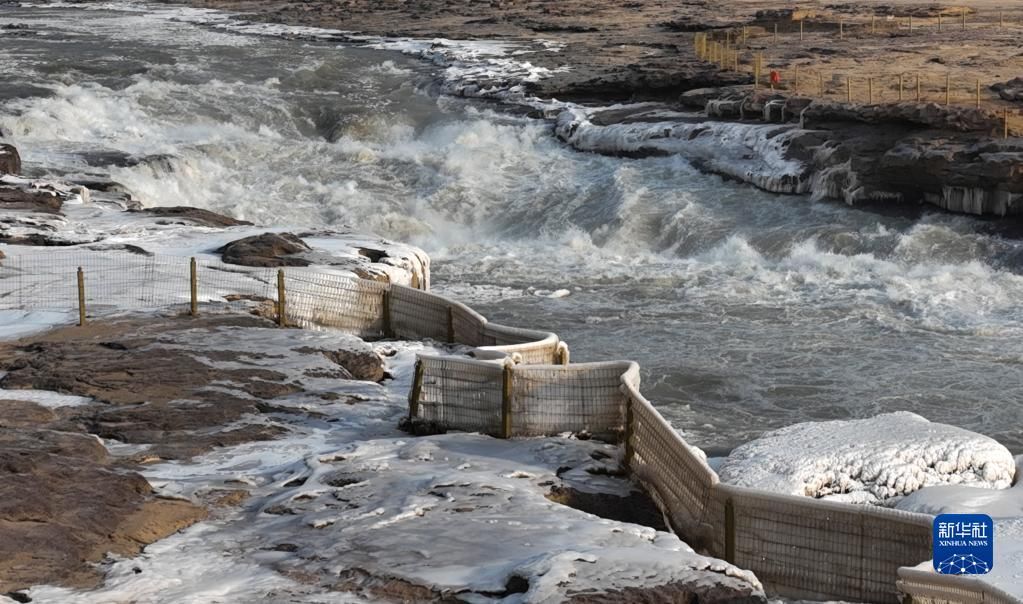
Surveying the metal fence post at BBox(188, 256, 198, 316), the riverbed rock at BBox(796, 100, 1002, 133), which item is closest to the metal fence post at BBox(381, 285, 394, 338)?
the metal fence post at BBox(188, 256, 198, 316)

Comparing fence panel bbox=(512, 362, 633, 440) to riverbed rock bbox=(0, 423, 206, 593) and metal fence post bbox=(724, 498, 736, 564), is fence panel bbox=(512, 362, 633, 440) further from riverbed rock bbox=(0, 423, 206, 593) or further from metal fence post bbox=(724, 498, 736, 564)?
riverbed rock bbox=(0, 423, 206, 593)

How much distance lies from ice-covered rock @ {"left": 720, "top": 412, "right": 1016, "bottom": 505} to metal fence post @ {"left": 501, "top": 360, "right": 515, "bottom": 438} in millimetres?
1975

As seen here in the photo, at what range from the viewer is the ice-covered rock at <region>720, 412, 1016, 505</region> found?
12.8 m

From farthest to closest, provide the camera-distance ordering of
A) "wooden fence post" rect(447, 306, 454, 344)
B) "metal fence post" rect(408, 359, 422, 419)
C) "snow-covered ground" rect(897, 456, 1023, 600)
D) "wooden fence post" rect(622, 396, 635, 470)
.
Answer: "wooden fence post" rect(447, 306, 454, 344)
"metal fence post" rect(408, 359, 422, 419)
"wooden fence post" rect(622, 396, 635, 470)
"snow-covered ground" rect(897, 456, 1023, 600)

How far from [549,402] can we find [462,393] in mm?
859

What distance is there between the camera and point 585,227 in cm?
2866

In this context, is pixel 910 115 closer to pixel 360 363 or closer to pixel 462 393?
pixel 360 363

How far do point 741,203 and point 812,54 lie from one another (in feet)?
42.2

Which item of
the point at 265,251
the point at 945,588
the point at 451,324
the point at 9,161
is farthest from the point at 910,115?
the point at 945,588

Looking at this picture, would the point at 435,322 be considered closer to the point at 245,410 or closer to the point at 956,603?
Answer: the point at 245,410

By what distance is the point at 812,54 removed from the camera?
130 feet

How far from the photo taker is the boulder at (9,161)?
2695 cm

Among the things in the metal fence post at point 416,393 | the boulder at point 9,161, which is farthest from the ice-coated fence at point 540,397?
the boulder at point 9,161

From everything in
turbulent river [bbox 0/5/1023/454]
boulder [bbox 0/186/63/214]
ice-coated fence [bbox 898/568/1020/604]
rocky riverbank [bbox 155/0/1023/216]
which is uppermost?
rocky riverbank [bbox 155/0/1023/216]
